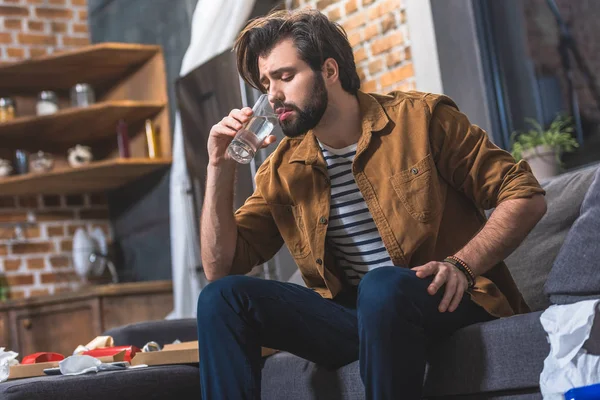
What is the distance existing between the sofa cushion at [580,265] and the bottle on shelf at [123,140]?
3.43m

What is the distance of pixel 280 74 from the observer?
78.7 inches

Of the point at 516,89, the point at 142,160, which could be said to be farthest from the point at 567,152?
the point at 142,160

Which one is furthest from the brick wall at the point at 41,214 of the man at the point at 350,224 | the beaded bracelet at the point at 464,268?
the beaded bracelet at the point at 464,268

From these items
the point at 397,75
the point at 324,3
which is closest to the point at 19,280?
the point at 324,3

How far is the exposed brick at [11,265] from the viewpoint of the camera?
16.4 feet

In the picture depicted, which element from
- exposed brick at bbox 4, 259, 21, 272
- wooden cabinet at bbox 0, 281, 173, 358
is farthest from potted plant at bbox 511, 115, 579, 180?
exposed brick at bbox 4, 259, 21, 272

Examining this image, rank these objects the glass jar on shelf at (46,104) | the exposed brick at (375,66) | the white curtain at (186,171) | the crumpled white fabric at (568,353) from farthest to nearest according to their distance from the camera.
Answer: the glass jar on shelf at (46,104), the white curtain at (186,171), the exposed brick at (375,66), the crumpled white fabric at (568,353)

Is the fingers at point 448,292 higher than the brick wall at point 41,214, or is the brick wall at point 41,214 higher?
the brick wall at point 41,214

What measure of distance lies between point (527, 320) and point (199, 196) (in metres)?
2.80

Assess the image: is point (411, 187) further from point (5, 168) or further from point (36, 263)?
point (36, 263)

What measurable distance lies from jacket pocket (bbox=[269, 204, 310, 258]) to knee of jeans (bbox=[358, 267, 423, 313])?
0.40 m

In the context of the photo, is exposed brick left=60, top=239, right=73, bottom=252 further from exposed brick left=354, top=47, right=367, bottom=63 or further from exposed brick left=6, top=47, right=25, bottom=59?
exposed brick left=354, top=47, right=367, bottom=63

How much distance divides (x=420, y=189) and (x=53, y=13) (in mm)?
4064

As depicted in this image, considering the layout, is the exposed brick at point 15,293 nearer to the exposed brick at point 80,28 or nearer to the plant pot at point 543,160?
the exposed brick at point 80,28
